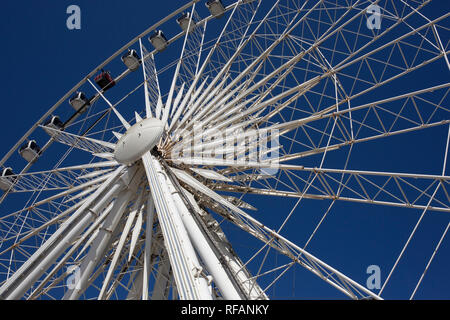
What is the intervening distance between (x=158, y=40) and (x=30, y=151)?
839 centimetres

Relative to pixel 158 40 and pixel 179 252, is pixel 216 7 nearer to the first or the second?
pixel 158 40

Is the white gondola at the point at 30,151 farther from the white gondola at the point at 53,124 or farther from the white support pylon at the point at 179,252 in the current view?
the white support pylon at the point at 179,252

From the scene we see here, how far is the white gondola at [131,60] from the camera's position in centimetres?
1964

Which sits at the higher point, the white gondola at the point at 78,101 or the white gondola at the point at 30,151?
the white gondola at the point at 78,101

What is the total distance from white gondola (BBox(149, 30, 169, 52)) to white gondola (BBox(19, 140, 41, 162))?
7.74 metres

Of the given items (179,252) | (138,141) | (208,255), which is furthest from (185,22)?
(179,252)

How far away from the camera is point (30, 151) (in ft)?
60.7

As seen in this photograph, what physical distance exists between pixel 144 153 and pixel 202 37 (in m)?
8.86

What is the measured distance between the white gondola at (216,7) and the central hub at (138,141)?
9228 millimetres

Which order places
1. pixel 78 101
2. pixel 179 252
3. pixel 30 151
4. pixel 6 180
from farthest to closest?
pixel 78 101 → pixel 30 151 → pixel 6 180 → pixel 179 252

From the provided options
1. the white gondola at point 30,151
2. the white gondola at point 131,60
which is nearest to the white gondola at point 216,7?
the white gondola at point 131,60

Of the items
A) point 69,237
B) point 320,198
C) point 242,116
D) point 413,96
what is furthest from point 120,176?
point 413,96

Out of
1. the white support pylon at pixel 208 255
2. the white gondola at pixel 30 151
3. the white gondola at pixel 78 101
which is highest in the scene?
the white gondola at pixel 78 101

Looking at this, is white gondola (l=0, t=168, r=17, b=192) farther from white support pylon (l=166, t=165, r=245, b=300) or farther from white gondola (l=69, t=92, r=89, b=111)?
white support pylon (l=166, t=165, r=245, b=300)
